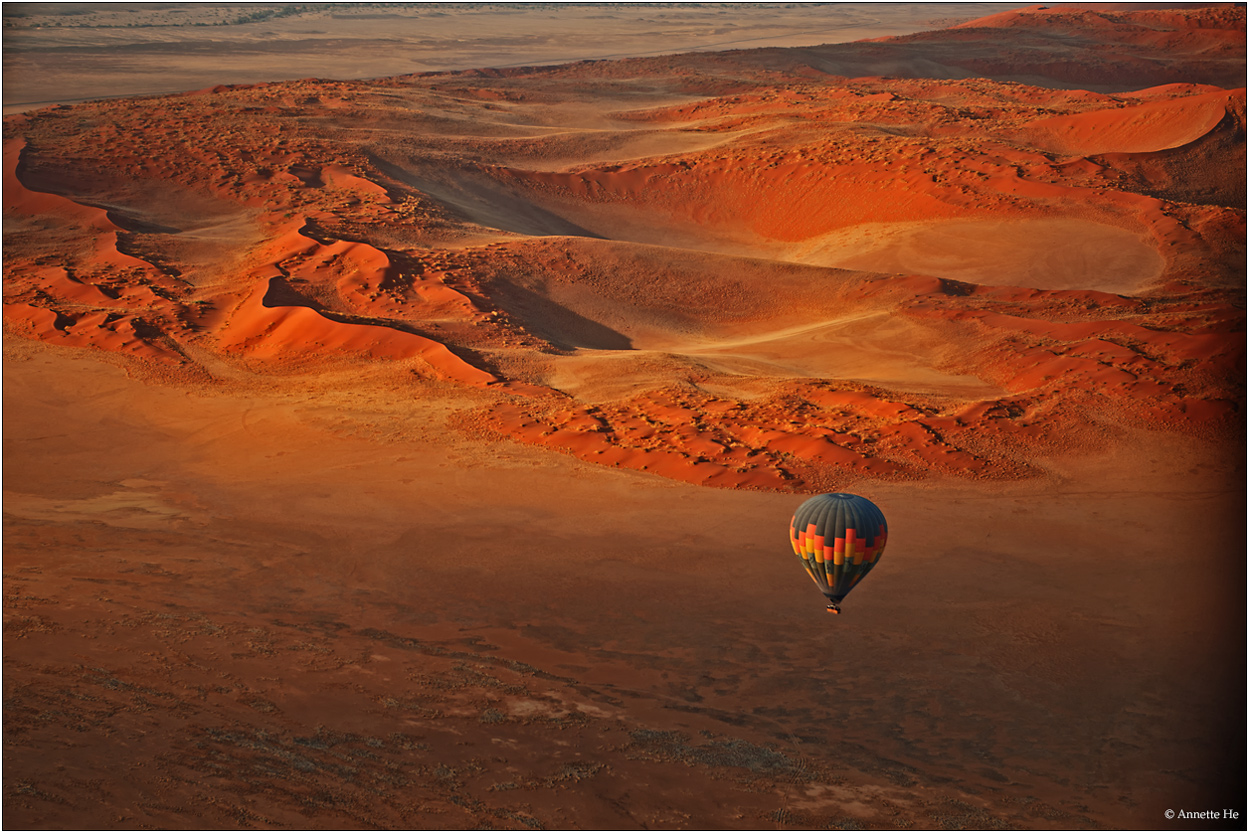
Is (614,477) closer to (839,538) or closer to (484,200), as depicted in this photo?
(839,538)

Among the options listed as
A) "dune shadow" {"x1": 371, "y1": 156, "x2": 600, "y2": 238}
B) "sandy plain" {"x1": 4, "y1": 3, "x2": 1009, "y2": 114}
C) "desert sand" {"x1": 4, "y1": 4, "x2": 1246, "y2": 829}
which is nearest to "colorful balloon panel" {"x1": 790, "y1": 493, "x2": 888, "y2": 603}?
"desert sand" {"x1": 4, "y1": 4, "x2": 1246, "y2": 829}

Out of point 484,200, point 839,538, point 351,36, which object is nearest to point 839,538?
point 839,538

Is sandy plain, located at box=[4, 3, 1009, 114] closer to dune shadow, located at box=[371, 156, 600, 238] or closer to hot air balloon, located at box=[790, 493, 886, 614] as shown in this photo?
dune shadow, located at box=[371, 156, 600, 238]

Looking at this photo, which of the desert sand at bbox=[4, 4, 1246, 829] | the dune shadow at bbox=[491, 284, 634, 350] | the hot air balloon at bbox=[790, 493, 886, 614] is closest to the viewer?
the desert sand at bbox=[4, 4, 1246, 829]

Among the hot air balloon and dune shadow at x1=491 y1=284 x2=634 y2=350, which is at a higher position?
dune shadow at x1=491 y1=284 x2=634 y2=350

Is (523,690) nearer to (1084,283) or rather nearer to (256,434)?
(256,434)

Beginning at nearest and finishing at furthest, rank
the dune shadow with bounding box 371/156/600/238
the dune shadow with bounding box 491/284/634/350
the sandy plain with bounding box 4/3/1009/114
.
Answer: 1. the dune shadow with bounding box 491/284/634/350
2. the dune shadow with bounding box 371/156/600/238
3. the sandy plain with bounding box 4/3/1009/114

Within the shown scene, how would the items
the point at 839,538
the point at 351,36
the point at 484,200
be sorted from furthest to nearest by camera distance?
the point at 351,36, the point at 484,200, the point at 839,538
